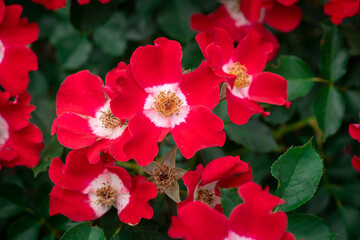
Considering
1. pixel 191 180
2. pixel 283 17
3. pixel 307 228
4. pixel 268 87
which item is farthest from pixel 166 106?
pixel 283 17

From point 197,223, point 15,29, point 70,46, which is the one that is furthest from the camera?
point 70,46

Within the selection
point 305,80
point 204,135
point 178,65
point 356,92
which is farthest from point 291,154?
point 356,92

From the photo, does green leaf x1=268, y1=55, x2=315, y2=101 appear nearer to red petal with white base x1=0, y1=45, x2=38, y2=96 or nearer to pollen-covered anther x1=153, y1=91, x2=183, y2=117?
pollen-covered anther x1=153, y1=91, x2=183, y2=117

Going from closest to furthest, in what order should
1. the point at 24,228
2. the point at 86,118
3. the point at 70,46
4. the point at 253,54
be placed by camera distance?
the point at 86,118, the point at 253,54, the point at 24,228, the point at 70,46

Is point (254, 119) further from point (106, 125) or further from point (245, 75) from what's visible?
point (106, 125)

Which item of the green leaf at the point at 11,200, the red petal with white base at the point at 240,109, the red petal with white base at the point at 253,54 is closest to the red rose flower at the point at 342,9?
the red petal with white base at the point at 253,54

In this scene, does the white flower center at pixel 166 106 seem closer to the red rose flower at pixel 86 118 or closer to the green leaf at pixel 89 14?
the red rose flower at pixel 86 118
